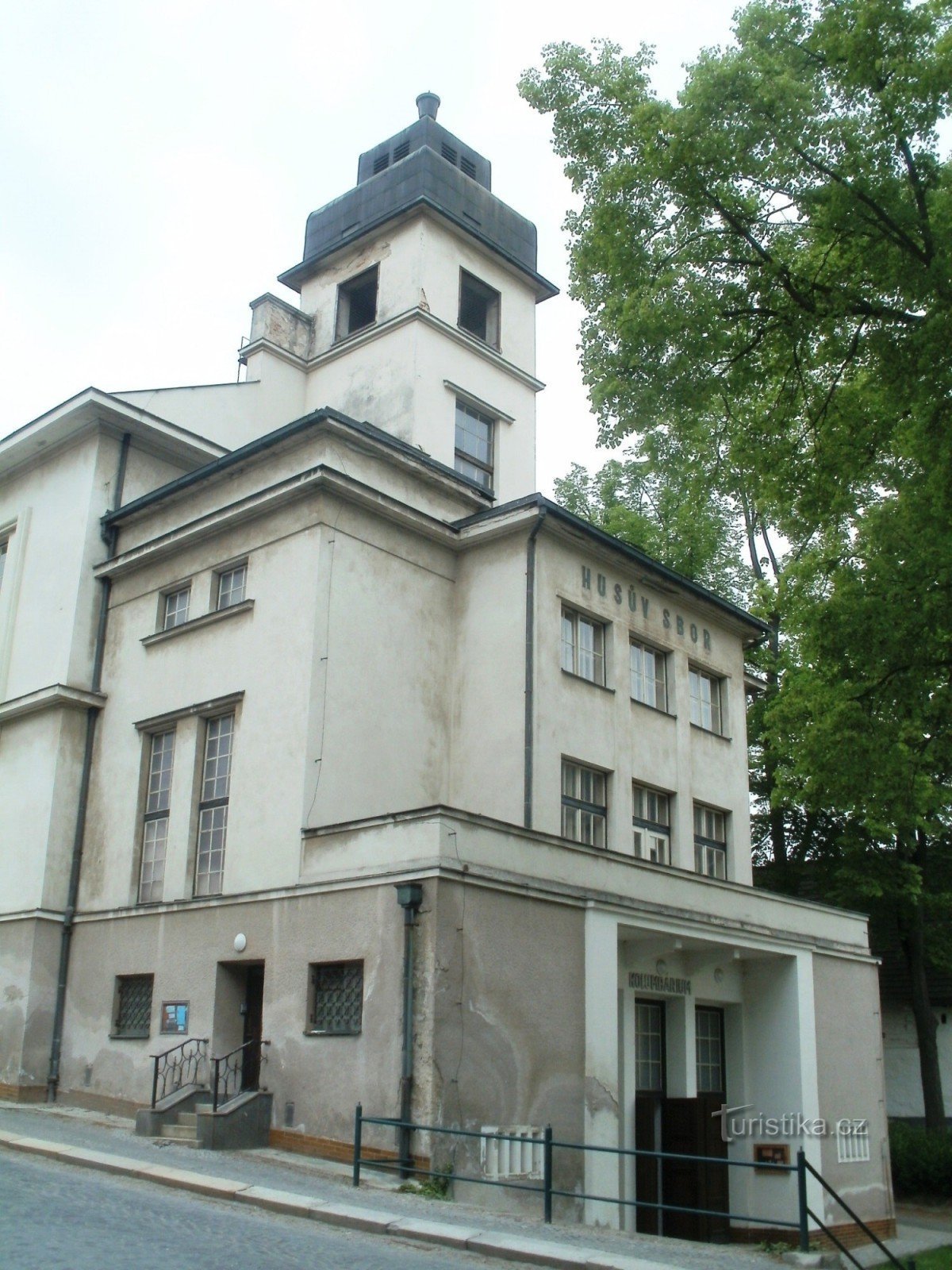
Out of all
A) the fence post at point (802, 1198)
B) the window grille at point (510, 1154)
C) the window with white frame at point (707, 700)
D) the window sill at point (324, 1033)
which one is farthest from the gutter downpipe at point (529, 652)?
the fence post at point (802, 1198)

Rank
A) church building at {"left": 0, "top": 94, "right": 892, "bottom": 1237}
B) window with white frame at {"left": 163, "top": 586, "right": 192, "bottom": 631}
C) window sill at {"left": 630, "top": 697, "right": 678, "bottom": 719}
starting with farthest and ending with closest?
window sill at {"left": 630, "top": 697, "right": 678, "bottom": 719}
window with white frame at {"left": 163, "top": 586, "right": 192, "bottom": 631}
church building at {"left": 0, "top": 94, "right": 892, "bottom": 1237}

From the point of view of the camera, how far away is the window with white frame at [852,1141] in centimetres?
2016

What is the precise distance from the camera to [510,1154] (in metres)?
14.1

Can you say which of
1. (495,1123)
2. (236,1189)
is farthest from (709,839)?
(236,1189)

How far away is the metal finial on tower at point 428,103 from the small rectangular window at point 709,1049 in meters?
20.1

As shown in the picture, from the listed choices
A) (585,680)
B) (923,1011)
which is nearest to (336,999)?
(585,680)

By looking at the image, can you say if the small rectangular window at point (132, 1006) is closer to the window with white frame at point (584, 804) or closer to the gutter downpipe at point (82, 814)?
the gutter downpipe at point (82, 814)

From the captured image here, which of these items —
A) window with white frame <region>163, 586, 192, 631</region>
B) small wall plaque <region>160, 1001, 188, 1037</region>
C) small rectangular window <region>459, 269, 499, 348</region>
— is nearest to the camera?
small wall plaque <region>160, 1001, 188, 1037</region>

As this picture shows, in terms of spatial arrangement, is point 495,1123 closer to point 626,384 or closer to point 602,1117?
point 602,1117

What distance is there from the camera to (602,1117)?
1573 cm

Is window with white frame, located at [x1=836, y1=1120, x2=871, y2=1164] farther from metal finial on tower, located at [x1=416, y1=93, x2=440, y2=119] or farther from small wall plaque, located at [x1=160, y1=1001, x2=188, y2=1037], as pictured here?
metal finial on tower, located at [x1=416, y1=93, x2=440, y2=119]

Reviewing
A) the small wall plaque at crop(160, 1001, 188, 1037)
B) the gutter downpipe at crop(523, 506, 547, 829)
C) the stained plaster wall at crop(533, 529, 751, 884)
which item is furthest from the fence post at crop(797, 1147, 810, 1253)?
the small wall plaque at crop(160, 1001, 188, 1037)

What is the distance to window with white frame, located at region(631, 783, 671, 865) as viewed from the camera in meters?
20.8

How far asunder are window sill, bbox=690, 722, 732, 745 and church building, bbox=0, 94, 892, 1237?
0.06 metres
